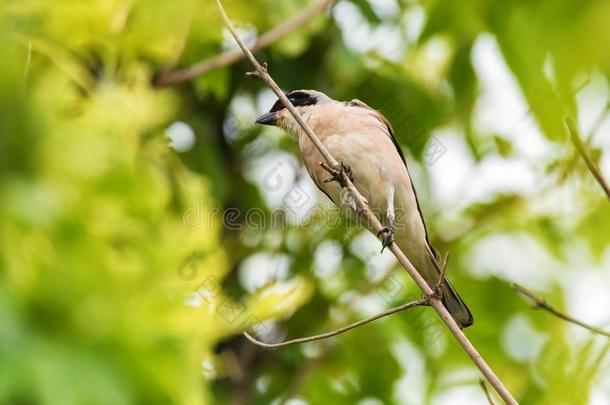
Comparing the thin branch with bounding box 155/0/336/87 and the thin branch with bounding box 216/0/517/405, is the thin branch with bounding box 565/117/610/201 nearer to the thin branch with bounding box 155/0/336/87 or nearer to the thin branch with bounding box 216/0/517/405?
the thin branch with bounding box 216/0/517/405

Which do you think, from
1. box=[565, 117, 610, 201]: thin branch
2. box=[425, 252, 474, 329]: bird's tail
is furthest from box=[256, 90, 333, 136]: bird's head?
box=[565, 117, 610, 201]: thin branch

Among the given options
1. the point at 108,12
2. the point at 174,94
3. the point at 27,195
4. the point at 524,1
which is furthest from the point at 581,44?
the point at 174,94

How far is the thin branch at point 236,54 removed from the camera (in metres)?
4.54

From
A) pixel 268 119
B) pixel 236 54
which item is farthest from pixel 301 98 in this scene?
pixel 236 54

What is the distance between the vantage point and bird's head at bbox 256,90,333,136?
493 centimetres

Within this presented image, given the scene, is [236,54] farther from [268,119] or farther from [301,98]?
[301,98]

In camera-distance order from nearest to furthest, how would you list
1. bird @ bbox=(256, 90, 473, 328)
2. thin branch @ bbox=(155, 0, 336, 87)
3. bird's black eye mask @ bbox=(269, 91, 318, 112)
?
thin branch @ bbox=(155, 0, 336, 87), bird @ bbox=(256, 90, 473, 328), bird's black eye mask @ bbox=(269, 91, 318, 112)

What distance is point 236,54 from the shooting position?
179 inches

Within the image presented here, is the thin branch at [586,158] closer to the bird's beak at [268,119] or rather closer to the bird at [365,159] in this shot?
the bird at [365,159]

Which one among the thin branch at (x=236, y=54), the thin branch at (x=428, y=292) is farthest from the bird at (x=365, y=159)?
the thin branch at (x=428, y=292)

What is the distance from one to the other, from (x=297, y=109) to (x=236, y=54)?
0.72 m

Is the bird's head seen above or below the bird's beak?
below

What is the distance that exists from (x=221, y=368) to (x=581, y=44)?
3.95 m

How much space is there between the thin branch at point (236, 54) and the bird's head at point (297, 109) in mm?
389
